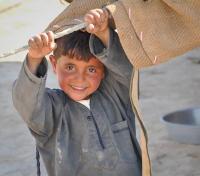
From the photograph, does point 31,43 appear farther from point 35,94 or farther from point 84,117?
point 84,117

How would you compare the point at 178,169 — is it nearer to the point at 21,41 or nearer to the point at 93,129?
the point at 93,129

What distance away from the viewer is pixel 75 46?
1799mm

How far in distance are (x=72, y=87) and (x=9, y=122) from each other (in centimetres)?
260

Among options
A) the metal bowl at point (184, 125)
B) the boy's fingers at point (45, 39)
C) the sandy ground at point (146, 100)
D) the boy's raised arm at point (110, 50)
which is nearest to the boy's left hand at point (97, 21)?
the boy's raised arm at point (110, 50)

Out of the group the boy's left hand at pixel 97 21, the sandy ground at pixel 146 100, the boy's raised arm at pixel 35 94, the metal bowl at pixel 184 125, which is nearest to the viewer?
the boy's left hand at pixel 97 21

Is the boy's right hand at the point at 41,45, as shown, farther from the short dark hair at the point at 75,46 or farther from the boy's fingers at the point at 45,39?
the short dark hair at the point at 75,46

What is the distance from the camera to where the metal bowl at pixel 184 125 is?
12.4 feet

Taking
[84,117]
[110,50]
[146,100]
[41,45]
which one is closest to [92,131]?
[84,117]

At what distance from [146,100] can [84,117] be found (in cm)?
303

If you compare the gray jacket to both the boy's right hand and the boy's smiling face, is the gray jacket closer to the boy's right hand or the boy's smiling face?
the boy's smiling face

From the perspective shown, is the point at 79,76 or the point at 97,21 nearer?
the point at 97,21

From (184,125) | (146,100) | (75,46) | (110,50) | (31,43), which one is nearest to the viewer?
(31,43)

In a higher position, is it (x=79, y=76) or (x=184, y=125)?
(x=79, y=76)

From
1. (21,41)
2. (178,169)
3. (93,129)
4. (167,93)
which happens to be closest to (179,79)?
(167,93)
